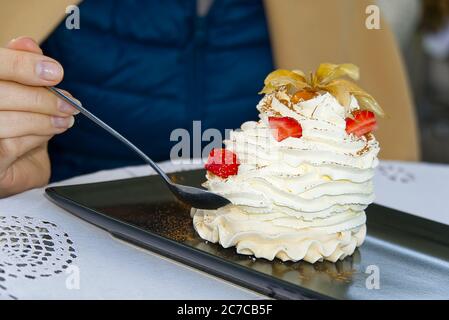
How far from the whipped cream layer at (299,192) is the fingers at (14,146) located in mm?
311

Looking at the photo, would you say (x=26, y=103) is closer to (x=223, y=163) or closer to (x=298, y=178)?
(x=223, y=163)

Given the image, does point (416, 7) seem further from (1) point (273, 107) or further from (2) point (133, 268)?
(2) point (133, 268)

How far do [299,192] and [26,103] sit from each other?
40 cm

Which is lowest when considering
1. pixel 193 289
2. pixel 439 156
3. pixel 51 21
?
pixel 439 156

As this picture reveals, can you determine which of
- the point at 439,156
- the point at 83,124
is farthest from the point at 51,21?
the point at 439,156

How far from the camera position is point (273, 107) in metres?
0.98

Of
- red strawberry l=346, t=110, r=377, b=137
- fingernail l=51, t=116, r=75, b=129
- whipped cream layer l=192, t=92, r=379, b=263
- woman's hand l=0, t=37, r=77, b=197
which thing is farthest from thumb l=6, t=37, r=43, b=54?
red strawberry l=346, t=110, r=377, b=137

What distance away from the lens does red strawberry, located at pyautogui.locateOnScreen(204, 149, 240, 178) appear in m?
0.94

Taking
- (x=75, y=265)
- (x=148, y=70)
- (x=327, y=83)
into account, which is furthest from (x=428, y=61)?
(x=75, y=265)

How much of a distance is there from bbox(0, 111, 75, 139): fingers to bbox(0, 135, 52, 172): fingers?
3cm

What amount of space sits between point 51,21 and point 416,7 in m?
2.40

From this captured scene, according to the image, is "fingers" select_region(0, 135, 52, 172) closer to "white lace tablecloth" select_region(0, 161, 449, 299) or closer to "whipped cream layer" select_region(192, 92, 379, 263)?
"white lace tablecloth" select_region(0, 161, 449, 299)

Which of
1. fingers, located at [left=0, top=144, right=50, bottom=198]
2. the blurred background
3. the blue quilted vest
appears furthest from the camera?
the blurred background

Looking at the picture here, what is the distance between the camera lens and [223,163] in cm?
94
